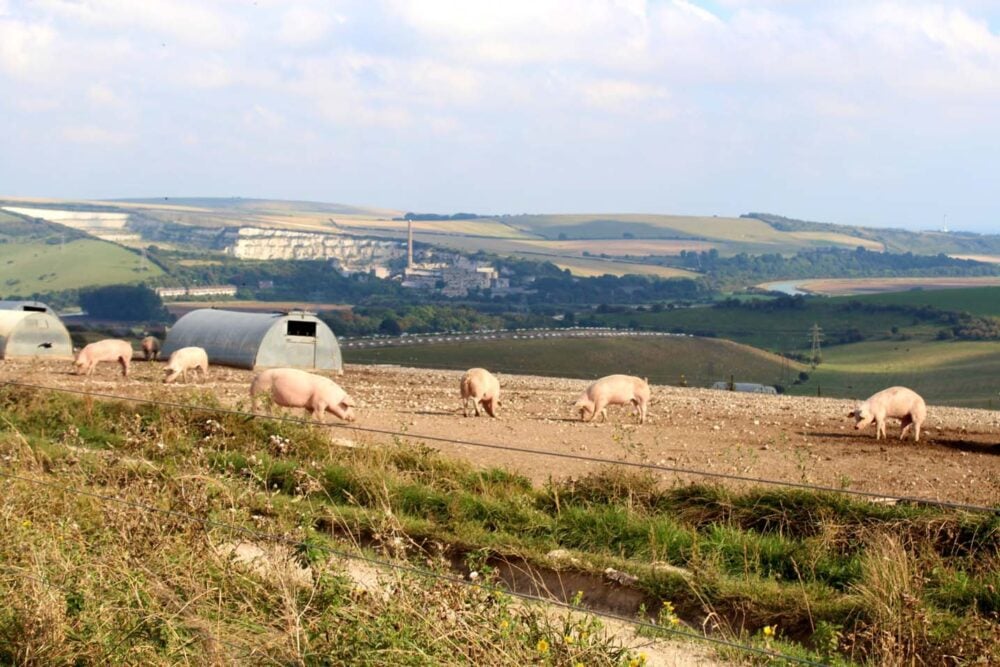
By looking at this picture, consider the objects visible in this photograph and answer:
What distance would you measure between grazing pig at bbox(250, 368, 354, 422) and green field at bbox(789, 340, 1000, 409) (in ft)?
120

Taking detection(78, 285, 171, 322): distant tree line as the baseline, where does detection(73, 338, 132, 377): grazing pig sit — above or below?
above

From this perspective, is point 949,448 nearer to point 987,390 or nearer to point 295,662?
point 295,662

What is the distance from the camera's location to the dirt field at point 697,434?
656 inches

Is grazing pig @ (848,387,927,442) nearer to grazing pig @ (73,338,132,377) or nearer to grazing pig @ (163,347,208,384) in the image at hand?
grazing pig @ (163,347,208,384)

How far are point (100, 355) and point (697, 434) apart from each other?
54.6 ft

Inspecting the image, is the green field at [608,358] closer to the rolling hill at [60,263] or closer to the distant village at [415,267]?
the rolling hill at [60,263]

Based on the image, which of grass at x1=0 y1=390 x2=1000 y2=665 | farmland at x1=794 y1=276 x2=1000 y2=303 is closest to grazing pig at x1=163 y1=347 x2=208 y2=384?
grass at x1=0 y1=390 x2=1000 y2=665

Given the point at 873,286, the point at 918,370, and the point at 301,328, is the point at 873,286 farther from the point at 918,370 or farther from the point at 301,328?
the point at 301,328

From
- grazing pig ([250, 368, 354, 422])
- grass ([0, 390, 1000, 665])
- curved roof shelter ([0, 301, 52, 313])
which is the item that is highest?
grass ([0, 390, 1000, 665])

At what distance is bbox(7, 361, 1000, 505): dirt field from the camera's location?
16.7 m

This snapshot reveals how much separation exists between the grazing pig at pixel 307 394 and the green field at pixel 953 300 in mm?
94635

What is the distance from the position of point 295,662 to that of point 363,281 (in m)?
156

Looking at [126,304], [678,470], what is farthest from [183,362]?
[126,304]

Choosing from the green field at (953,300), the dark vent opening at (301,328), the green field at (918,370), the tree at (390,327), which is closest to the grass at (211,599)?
the dark vent opening at (301,328)
